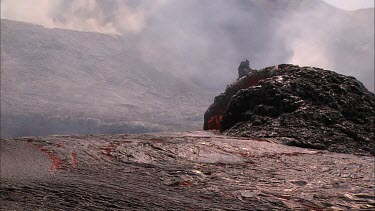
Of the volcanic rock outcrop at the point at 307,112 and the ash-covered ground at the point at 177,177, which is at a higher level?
the volcanic rock outcrop at the point at 307,112

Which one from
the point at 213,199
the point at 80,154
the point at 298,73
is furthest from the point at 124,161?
the point at 298,73

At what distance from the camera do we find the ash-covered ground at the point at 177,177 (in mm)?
3164

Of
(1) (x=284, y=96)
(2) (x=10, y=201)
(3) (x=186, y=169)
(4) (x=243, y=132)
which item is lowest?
(2) (x=10, y=201)

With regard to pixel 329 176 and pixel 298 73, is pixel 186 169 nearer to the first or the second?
pixel 329 176

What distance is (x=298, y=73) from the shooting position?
848cm

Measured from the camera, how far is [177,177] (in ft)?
12.8

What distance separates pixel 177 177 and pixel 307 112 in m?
4.37

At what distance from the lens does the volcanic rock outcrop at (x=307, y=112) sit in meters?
6.60

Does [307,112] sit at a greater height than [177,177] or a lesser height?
greater

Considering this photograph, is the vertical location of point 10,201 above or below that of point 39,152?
below

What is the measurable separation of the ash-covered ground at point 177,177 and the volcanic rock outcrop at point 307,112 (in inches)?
44.6

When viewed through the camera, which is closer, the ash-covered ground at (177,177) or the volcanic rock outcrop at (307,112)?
the ash-covered ground at (177,177)

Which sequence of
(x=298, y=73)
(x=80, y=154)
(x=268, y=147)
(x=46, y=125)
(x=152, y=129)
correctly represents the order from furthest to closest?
1. (x=46, y=125)
2. (x=152, y=129)
3. (x=298, y=73)
4. (x=268, y=147)
5. (x=80, y=154)

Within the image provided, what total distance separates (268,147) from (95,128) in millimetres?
85726
